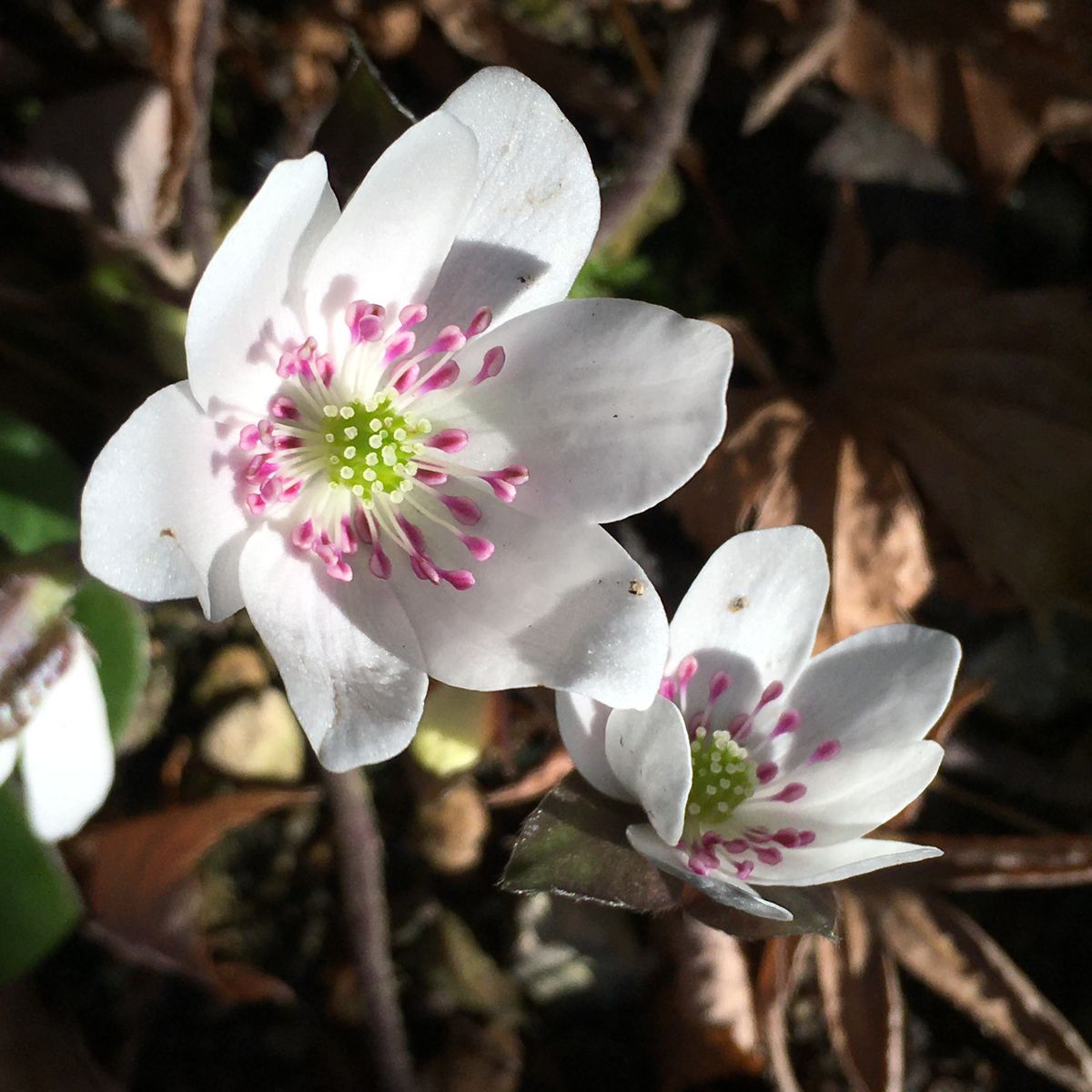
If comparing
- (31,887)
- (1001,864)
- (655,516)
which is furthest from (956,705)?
(31,887)

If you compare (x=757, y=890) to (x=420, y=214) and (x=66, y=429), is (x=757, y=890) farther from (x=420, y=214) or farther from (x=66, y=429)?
(x=66, y=429)

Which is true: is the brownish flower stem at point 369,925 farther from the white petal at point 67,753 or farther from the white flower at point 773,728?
the white flower at point 773,728

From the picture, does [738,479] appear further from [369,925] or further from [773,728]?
[369,925]

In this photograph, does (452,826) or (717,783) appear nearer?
(717,783)

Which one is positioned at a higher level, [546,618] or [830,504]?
[546,618]

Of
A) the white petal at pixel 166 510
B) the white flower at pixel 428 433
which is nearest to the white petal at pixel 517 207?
the white flower at pixel 428 433

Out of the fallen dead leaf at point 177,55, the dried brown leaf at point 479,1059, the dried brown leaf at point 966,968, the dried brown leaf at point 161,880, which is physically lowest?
the dried brown leaf at point 479,1059

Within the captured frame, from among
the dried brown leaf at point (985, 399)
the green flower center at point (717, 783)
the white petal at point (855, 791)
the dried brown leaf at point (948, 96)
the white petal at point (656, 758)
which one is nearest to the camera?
the white petal at point (656, 758)
